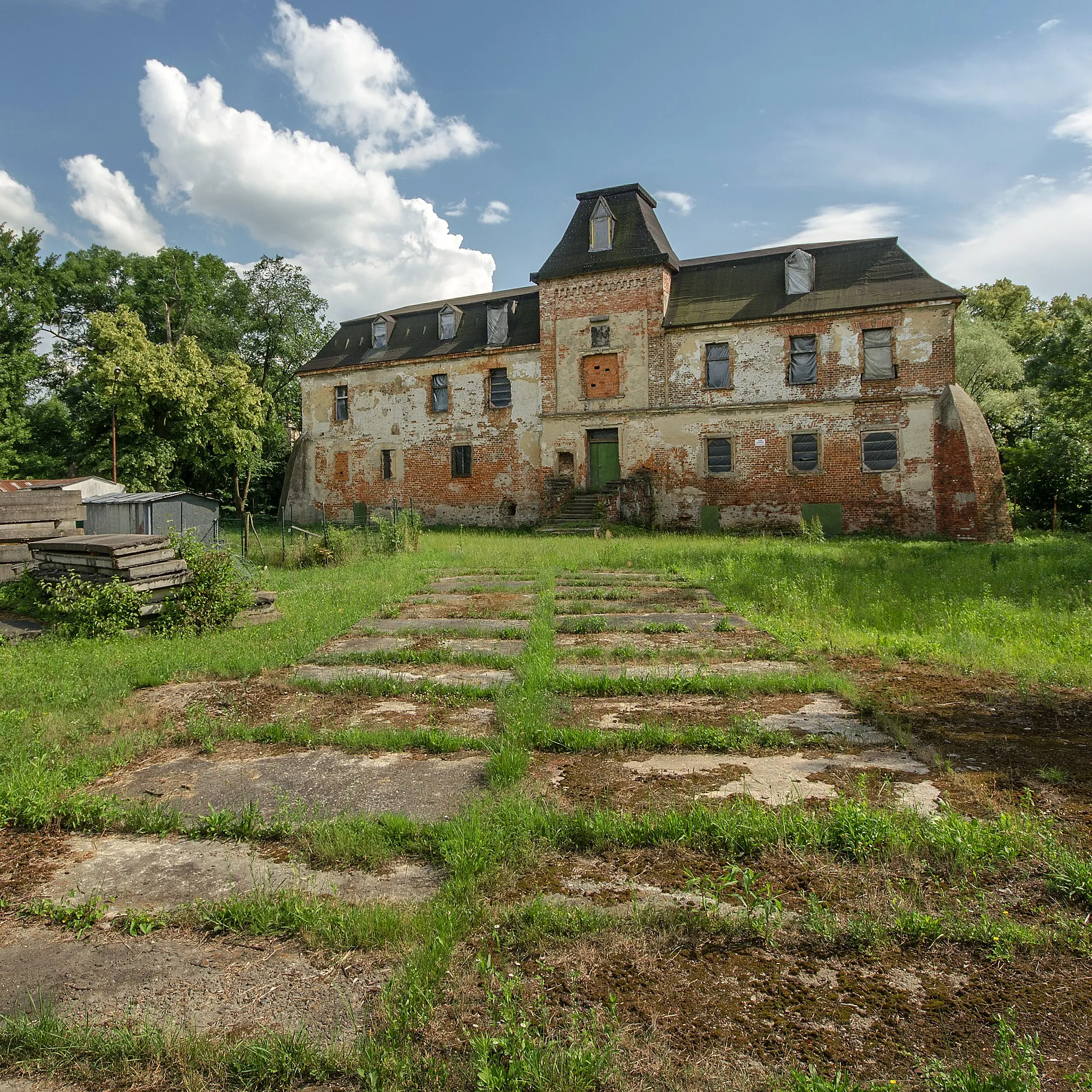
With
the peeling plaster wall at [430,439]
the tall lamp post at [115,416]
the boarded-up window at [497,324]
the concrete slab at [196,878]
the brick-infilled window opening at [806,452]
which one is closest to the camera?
the concrete slab at [196,878]

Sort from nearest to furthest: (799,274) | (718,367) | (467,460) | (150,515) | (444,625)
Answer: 1. (444,625)
2. (150,515)
3. (799,274)
4. (718,367)
5. (467,460)

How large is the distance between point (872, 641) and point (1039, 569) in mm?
6484

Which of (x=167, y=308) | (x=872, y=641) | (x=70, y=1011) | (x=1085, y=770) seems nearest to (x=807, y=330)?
(x=872, y=641)

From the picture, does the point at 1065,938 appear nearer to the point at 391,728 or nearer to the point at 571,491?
the point at 391,728

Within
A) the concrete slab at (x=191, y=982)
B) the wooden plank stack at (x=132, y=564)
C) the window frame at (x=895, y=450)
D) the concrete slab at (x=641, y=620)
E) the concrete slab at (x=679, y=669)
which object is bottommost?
the concrete slab at (x=191, y=982)

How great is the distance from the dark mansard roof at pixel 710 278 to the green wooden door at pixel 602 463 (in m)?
4.32

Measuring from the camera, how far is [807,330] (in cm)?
2122

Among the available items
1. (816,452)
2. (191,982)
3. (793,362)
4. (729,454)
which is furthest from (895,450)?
(191,982)

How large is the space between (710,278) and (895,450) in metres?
8.16

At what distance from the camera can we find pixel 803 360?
21.4 metres

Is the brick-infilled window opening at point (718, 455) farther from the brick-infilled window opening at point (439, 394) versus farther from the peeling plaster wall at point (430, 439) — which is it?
the brick-infilled window opening at point (439, 394)

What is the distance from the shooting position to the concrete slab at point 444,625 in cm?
820

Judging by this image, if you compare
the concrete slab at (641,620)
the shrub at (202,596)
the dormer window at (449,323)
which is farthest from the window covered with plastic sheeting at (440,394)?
the concrete slab at (641,620)

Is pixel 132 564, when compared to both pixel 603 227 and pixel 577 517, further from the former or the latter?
pixel 603 227
